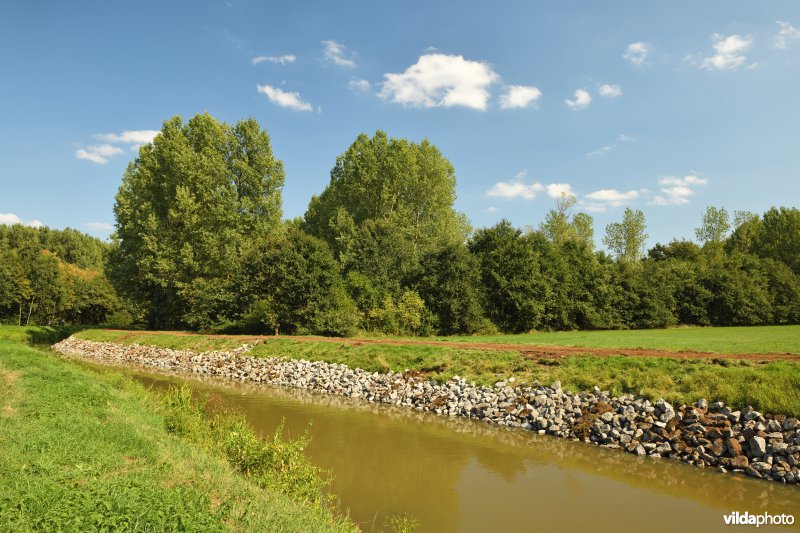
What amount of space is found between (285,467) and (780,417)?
37.6 feet

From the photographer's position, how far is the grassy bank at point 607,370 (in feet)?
40.0

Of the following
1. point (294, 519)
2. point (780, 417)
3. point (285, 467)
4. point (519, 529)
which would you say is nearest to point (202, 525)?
point (294, 519)

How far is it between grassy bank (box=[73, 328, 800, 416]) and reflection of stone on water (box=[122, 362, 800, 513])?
2.65 meters

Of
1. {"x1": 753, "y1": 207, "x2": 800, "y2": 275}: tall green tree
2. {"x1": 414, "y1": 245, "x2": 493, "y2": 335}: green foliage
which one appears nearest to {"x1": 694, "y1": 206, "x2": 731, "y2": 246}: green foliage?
{"x1": 753, "y1": 207, "x2": 800, "y2": 275}: tall green tree

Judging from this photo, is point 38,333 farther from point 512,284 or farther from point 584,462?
point 584,462

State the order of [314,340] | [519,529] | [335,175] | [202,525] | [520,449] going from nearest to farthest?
[202,525], [519,529], [520,449], [314,340], [335,175]

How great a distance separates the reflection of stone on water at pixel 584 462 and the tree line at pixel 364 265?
68.3 feet

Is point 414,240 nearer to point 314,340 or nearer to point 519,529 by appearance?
point 314,340

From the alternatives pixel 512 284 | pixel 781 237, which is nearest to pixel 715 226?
pixel 781 237

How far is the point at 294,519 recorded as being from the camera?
5.95 m

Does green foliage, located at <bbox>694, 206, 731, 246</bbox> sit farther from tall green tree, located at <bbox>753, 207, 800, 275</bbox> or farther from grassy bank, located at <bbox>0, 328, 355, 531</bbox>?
grassy bank, located at <bbox>0, 328, 355, 531</bbox>

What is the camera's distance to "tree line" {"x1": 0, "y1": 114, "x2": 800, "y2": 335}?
120 feet

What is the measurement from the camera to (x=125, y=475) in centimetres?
644

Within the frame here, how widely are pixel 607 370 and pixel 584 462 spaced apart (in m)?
5.28
